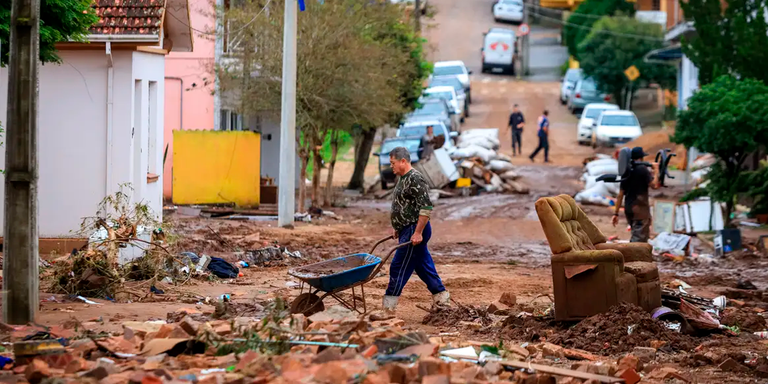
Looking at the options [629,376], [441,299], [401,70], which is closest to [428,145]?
[401,70]

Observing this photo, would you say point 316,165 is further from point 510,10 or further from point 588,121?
point 510,10

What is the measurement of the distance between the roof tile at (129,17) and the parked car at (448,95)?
26.2m

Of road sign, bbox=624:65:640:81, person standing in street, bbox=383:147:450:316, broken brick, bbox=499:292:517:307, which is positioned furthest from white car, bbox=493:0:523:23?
person standing in street, bbox=383:147:450:316

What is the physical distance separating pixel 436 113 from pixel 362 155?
7.25 metres

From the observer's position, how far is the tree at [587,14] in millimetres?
58594

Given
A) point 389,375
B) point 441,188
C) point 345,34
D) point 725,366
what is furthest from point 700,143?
point 389,375

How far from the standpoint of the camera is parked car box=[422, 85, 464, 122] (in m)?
41.9

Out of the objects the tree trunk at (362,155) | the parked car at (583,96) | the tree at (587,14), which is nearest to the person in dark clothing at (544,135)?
the tree trunk at (362,155)

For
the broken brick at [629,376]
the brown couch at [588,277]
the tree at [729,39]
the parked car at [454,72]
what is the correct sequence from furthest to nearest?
the parked car at [454,72] → the tree at [729,39] → the brown couch at [588,277] → the broken brick at [629,376]

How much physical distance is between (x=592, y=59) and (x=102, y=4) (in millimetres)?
37472

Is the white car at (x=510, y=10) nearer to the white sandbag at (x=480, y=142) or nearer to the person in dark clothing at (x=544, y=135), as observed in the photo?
the person in dark clothing at (x=544, y=135)

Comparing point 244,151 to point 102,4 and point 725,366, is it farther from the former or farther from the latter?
point 725,366

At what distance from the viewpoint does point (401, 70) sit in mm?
29625

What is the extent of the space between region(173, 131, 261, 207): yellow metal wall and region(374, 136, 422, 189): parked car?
20.6 feet
